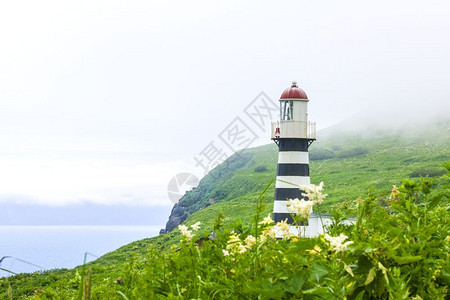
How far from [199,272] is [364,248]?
964mm

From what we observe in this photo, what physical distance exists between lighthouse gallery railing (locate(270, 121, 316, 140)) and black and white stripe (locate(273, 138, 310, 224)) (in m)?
0.20

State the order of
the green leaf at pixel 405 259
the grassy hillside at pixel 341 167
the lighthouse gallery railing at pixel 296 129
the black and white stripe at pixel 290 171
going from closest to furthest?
1. the green leaf at pixel 405 259
2. the black and white stripe at pixel 290 171
3. the lighthouse gallery railing at pixel 296 129
4. the grassy hillside at pixel 341 167

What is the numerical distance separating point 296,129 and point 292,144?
0.84m

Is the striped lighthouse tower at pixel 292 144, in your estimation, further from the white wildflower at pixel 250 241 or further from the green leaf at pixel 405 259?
the green leaf at pixel 405 259

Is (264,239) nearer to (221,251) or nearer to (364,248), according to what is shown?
(221,251)

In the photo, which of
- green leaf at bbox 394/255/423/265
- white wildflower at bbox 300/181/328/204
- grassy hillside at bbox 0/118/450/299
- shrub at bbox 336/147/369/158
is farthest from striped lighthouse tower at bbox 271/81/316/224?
shrub at bbox 336/147/369/158

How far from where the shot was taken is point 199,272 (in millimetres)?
2867

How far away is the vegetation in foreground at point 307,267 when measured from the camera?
2.30 metres

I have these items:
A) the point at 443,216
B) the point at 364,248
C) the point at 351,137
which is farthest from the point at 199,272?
the point at 351,137

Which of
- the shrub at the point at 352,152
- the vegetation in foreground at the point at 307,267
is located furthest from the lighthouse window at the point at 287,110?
the shrub at the point at 352,152

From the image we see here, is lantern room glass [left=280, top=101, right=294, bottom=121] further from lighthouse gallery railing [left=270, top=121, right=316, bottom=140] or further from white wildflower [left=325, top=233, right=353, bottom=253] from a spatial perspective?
white wildflower [left=325, top=233, right=353, bottom=253]

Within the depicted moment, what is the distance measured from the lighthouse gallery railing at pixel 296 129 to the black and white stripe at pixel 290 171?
205 millimetres

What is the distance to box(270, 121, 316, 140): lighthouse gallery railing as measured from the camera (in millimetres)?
24953

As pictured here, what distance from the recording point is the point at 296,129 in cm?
2509
